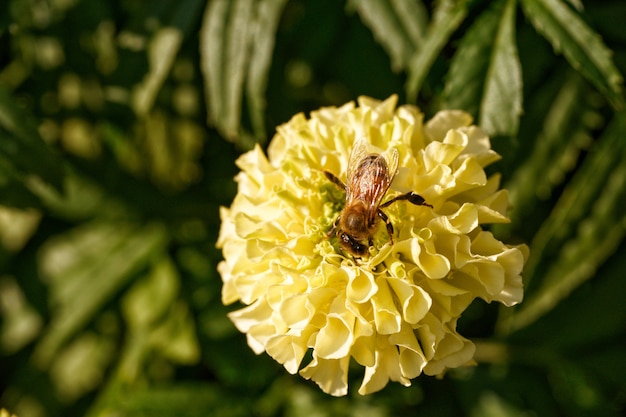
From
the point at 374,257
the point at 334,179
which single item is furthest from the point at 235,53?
the point at 374,257

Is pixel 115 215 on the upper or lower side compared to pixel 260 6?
lower

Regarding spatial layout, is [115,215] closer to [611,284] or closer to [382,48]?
[382,48]

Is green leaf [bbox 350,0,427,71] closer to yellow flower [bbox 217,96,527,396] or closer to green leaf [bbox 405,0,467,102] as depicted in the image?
green leaf [bbox 405,0,467,102]

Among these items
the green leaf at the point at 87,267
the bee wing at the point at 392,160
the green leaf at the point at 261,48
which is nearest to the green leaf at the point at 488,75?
the bee wing at the point at 392,160

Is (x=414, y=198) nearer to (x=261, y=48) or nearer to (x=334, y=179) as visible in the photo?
(x=334, y=179)

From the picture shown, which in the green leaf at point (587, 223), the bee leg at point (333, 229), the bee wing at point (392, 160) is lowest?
the green leaf at point (587, 223)

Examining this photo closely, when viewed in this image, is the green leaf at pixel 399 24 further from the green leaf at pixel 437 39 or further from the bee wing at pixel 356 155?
the bee wing at pixel 356 155

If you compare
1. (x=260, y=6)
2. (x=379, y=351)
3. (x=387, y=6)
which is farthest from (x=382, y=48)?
(x=379, y=351)
